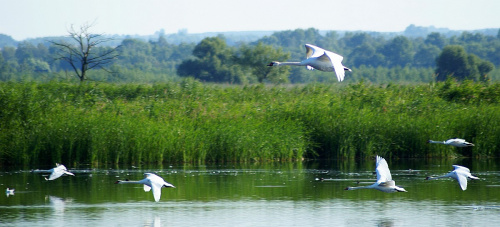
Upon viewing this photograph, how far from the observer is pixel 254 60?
55.6 meters

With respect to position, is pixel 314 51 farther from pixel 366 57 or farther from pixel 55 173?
pixel 366 57

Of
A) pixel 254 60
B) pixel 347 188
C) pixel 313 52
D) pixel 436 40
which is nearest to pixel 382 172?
pixel 347 188

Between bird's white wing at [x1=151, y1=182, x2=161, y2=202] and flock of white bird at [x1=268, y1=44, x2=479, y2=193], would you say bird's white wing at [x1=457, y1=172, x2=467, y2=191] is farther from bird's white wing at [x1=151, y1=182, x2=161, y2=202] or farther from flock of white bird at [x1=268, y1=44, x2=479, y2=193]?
bird's white wing at [x1=151, y1=182, x2=161, y2=202]

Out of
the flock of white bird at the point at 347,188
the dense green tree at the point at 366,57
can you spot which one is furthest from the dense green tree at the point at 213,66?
the flock of white bird at the point at 347,188

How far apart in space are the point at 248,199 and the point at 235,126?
7.91 meters

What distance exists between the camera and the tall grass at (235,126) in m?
21.4

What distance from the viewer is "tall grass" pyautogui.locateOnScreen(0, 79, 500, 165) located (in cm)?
2142

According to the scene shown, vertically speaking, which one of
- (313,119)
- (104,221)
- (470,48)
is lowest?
(104,221)

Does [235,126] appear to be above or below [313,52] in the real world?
below

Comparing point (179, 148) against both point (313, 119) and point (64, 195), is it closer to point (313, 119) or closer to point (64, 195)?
point (313, 119)

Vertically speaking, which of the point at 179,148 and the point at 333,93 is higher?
the point at 333,93

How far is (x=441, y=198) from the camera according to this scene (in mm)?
15234

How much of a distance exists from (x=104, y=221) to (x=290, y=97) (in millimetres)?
16823

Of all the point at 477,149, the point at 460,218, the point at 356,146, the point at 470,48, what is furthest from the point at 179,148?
the point at 470,48
